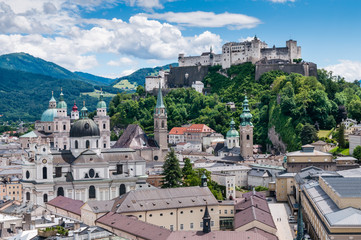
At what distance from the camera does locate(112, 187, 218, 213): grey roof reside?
47938 millimetres

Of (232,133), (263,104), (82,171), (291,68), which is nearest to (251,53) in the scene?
(291,68)

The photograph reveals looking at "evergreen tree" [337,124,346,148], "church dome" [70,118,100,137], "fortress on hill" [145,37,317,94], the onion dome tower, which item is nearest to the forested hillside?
"fortress on hill" [145,37,317,94]

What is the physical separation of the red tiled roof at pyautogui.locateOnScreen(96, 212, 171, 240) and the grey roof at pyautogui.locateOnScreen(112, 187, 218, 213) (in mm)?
1595

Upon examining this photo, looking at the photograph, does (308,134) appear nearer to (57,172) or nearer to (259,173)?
(259,173)

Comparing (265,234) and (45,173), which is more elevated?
(45,173)

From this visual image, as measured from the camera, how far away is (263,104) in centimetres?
10975

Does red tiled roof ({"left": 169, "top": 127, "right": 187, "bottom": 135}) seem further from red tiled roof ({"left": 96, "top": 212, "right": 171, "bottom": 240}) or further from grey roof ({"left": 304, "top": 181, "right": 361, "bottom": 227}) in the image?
red tiled roof ({"left": 96, "top": 212, "right": 171, "bottom": 240})

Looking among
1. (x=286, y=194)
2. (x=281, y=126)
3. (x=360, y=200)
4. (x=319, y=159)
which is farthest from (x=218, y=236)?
(x=281, y=126)

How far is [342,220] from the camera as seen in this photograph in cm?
3959

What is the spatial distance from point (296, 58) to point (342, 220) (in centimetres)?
8592

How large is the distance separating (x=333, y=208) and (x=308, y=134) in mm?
44754

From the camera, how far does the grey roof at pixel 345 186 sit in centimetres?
4488

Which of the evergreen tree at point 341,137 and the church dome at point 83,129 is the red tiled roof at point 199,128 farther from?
the church dome at point 83,129

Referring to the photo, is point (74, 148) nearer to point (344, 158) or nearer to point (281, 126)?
point (344, 158)
